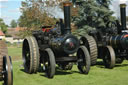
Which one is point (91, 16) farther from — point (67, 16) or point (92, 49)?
point (67, 16)

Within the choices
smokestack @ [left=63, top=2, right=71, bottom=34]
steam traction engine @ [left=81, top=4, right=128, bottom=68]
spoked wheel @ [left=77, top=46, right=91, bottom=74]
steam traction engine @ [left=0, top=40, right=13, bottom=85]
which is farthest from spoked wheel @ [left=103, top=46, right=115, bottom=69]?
steam traction engine @ [left=0, top=40, right=13, bottom=85]

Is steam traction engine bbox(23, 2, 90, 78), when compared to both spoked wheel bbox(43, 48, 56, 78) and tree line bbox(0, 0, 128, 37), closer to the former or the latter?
spoked wheel bbox(43, 48, 56, 78)

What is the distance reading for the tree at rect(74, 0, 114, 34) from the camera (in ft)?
91.1

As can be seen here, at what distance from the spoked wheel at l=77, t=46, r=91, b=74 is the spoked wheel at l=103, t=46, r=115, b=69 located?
138 cm

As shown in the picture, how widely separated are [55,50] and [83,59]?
109cm

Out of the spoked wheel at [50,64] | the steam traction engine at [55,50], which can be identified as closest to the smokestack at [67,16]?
the steam traction engine at [55,50]

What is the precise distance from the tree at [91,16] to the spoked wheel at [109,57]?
1736 centimetres

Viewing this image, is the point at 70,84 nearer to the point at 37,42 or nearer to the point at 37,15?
the point at 37,42

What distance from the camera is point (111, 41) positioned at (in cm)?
1055

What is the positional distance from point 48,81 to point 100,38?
466 cm

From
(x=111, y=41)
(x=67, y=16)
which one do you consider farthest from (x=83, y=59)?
(x=111, y=41)

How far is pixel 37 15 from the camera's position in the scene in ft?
97.9

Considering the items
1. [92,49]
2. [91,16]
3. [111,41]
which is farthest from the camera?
[91,16]

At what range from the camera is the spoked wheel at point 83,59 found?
816 cm
